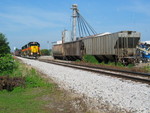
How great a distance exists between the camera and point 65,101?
609 cm

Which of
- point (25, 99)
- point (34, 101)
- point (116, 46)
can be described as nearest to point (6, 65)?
point (25, 99)

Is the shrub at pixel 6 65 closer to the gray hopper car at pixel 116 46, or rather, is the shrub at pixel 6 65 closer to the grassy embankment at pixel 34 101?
the grassy embankment at pixel 34 101

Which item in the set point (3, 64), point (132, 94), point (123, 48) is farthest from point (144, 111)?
point (123, 48)

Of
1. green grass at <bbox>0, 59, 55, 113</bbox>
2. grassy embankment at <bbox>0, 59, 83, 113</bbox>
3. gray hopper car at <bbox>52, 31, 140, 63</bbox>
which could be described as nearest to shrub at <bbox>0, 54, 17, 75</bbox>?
green grass at <bbox>0, 59, 55, 113</bbox>

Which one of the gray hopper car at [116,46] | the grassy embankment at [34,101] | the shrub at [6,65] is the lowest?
the grassy embankment at [34,101]

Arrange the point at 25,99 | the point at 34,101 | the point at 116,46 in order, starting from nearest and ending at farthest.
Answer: the point at 34,101
the point at 25,99
the point at 116,46

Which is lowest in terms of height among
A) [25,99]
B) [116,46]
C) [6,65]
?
[25,99]

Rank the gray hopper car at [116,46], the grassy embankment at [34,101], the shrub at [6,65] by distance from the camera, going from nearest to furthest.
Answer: the grassy embankment at [34,101], the shrub at [6,65], the gray hopper car at [116,46]

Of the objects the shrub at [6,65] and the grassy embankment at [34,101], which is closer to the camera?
the grassy embankment at [34,101]

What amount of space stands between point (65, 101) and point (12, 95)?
2148 mm

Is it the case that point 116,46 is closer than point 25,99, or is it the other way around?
point 25,99

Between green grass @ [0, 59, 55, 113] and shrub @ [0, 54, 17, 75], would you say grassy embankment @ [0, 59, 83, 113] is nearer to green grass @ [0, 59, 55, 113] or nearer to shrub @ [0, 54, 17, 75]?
green grass @ [0, 59, 55, 113]

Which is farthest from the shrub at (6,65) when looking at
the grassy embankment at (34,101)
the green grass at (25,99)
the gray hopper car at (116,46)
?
the gray hopper car at (116,46)

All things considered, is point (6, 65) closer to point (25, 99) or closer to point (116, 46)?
point (25, 99)
